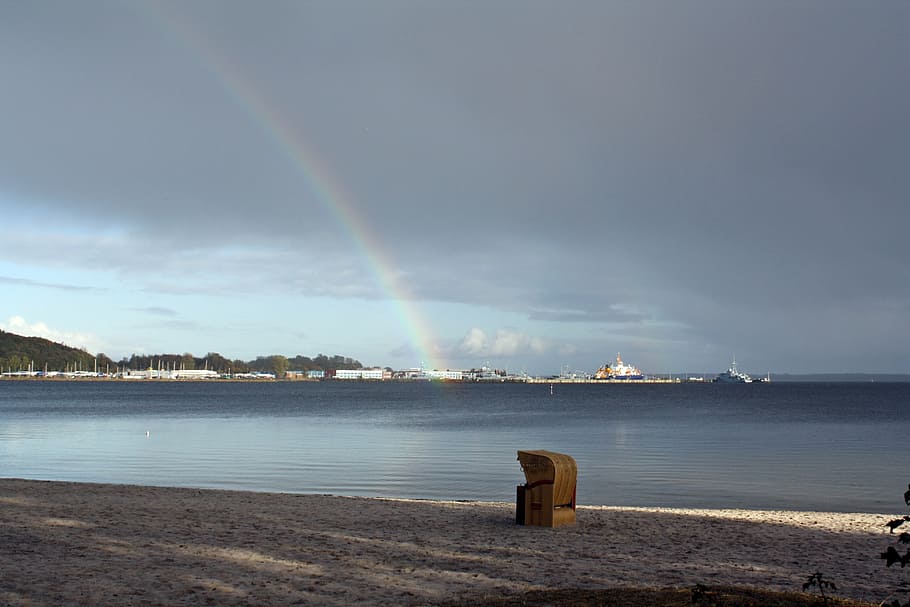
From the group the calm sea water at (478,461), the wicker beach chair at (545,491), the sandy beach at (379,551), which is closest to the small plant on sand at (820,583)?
the sandy beach at (379,551)

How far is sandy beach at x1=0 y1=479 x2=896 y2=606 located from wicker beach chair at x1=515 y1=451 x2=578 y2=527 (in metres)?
0.32

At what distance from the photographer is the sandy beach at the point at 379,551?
33.8 ft

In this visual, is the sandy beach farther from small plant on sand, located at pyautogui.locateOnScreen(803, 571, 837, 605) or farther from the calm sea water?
the calm sea water

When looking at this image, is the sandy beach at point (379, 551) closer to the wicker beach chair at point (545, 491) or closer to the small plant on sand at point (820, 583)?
the wicker beach chair at point (545, 491)

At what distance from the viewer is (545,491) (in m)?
15.6

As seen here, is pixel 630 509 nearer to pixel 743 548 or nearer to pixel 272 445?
pixel 743 548

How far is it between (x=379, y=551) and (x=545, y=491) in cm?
382

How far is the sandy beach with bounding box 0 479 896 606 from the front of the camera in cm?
1030

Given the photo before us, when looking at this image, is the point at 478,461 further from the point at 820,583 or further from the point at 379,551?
the point at 820,583

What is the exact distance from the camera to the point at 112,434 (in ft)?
170

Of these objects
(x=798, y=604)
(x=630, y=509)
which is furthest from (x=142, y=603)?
(x=630, y=509)

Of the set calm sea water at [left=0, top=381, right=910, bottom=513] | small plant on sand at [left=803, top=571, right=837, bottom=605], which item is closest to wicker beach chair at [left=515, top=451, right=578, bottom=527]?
small plant on sand at [left=803, top=571, right=837, bottom=605]

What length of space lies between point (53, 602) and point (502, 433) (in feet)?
156

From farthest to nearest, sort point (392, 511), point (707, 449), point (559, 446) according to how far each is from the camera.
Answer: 1. point (559, 446)
2. point (707, 449)
3. point (392, 511)
